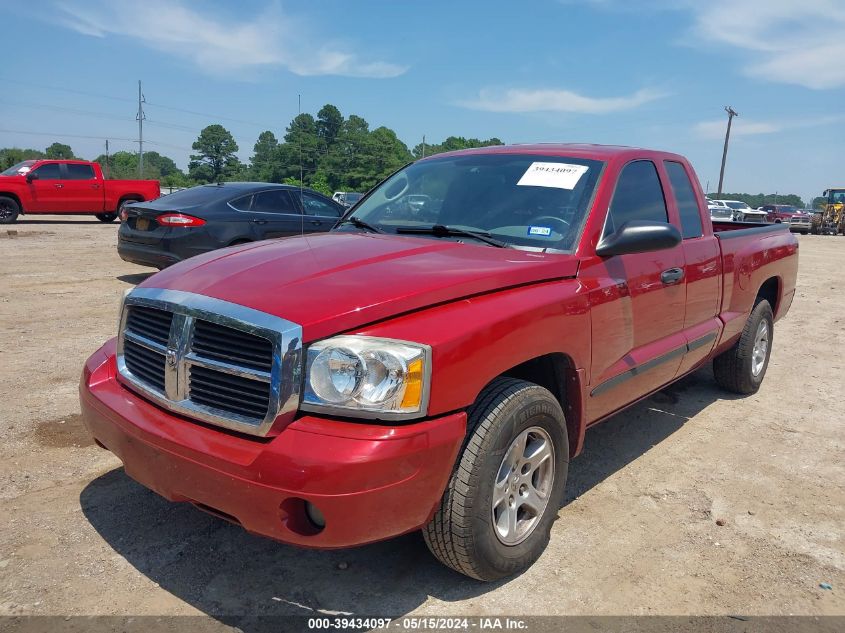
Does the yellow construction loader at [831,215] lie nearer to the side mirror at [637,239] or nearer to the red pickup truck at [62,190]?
the red pickup truck at [62,190]

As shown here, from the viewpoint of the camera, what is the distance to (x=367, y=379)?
225cm

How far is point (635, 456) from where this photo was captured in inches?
165

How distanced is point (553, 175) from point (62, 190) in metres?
19.2

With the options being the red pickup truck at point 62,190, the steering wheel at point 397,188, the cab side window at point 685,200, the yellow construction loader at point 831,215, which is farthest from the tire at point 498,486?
the yellow construction loader at point 831,215

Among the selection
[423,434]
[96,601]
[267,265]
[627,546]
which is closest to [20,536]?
[96,601]

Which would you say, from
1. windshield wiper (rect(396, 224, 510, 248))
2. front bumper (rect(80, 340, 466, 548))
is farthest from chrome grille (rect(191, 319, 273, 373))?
windshield wiper (rect(396, 224, 510, 248))

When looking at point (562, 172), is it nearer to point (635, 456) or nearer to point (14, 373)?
point (635, 456)

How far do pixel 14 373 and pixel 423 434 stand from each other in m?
4.27

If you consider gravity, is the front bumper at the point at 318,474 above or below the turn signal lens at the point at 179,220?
below

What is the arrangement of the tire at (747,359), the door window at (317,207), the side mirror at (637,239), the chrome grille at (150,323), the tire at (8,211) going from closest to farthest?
the chrome grille at (150,323) < the side mirror at (637,239) < the tire at (747,359) < the door window at (317,207) < the tire at (8,211)

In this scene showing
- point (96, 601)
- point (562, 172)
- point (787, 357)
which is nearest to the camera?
point (96, 601)

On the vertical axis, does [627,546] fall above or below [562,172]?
below

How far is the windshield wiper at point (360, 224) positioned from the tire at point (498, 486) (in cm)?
135

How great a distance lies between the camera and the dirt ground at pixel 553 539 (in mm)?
2637
